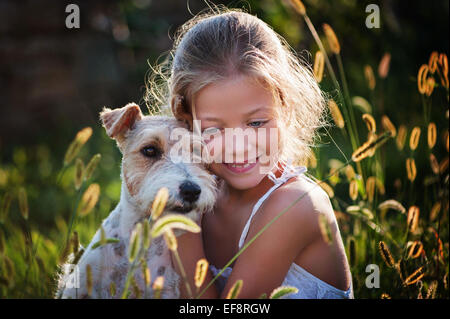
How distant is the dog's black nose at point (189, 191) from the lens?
2.76 m

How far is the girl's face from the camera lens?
2.91 m

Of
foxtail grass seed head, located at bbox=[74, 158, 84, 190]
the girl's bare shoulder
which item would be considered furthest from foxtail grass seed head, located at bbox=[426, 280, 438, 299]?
foxtail grass seed head, located at bbox=[74, 158, 84, 190]

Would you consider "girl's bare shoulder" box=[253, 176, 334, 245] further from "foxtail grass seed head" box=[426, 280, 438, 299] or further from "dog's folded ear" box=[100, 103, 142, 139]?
"dog's folded ear" box=[100, 103, 142, 139]

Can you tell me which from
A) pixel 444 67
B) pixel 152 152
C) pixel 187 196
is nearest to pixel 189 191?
pixel 187 196

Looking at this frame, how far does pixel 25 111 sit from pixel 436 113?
7.25m

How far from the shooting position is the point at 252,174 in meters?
3.01

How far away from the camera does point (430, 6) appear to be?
326 inches

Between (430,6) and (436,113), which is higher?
(430,6)

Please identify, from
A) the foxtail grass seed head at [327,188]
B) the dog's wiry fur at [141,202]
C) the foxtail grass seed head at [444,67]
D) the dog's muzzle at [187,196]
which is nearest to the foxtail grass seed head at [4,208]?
the dog's wiry fur at [141,202]

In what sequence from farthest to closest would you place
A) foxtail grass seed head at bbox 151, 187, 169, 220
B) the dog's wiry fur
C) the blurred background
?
the blurred background
the dog's wiry fur
foxtail grass seed head at bbox 151, 187, 169, 220

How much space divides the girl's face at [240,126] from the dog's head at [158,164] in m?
0.17

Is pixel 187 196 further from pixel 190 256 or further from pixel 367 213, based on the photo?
pixel 367 213
